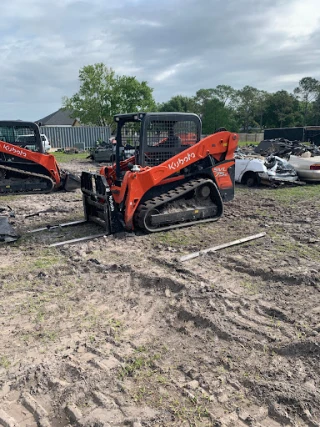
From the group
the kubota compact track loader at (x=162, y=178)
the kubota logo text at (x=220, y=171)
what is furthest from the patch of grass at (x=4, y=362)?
the kubota logo text at (x=220, y=171)

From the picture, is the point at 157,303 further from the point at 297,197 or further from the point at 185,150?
the point at 297,197

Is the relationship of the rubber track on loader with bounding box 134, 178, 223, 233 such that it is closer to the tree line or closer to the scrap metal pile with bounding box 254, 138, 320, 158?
the scrap metal pile with bounding box 254, 138, 320, 158

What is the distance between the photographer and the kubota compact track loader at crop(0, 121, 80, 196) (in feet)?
36.6

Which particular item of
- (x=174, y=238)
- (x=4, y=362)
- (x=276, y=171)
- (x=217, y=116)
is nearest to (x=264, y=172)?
(x=276, y=171)

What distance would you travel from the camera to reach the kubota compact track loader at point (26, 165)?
439 inches

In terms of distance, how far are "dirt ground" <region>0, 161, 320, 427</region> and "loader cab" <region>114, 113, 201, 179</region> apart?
1.67m

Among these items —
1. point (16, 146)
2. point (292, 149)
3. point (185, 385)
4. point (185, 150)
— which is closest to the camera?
point (185, 385)

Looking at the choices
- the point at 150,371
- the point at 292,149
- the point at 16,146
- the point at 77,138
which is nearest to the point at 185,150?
the point at 150,371

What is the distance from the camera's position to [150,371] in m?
2.98

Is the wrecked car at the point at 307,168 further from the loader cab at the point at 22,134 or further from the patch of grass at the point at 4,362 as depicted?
the patch of grass at the point at 4,362

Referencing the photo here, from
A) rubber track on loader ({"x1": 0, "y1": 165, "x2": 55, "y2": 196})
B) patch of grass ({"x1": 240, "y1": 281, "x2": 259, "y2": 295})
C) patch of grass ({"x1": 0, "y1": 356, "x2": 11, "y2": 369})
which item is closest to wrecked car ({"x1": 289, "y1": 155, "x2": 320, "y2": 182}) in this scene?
rubber track on loader ({"x1": 0, "y1": 165, "x2": 55, "y2": 196})

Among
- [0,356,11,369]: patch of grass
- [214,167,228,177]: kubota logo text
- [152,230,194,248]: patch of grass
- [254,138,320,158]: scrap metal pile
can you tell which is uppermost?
[254,138,320,158]: scrap metal pile

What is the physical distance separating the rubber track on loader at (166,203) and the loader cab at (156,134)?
625 mm

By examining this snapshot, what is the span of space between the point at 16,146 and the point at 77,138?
78.1 ft
